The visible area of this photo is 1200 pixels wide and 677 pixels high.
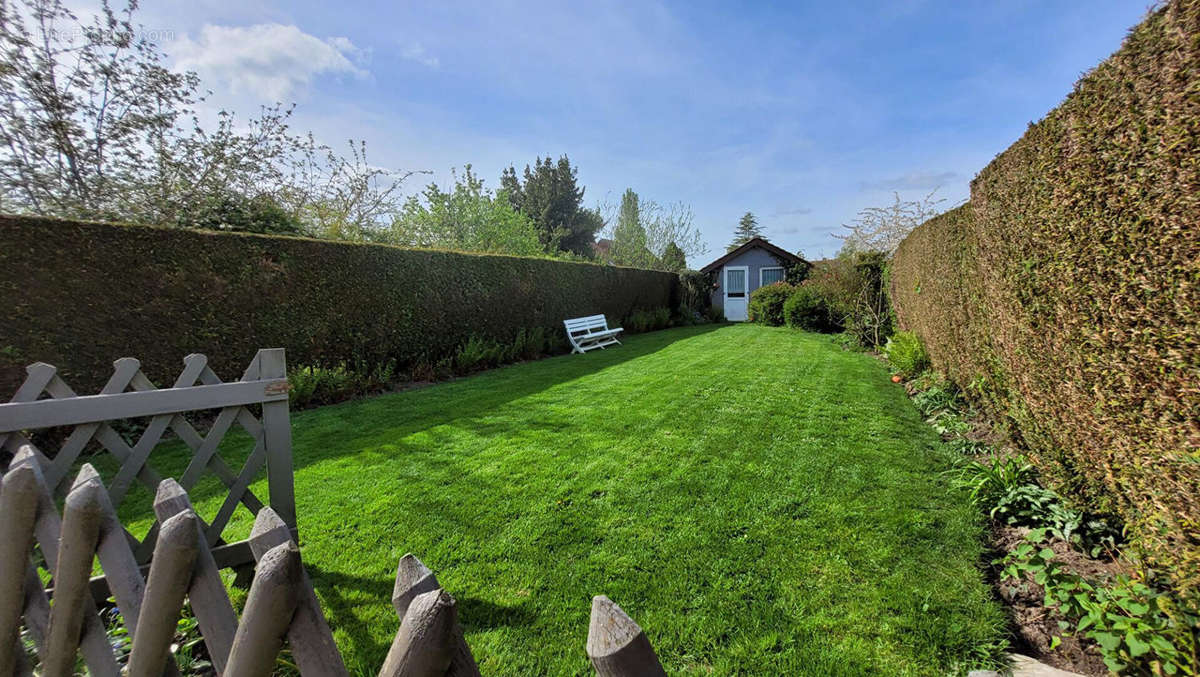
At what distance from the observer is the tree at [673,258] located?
28922 millimetres

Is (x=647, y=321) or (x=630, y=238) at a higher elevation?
(x=630, y=238)

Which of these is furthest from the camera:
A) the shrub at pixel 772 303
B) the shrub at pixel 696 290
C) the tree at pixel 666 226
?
the tree at pixel 666 226

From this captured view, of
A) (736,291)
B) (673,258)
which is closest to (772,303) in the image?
(736,291)

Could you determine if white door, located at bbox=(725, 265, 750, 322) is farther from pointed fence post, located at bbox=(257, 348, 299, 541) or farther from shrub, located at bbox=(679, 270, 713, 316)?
pointed fence post, located at bbox=(257, 348, 299, 541)

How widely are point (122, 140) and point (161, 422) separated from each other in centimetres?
912

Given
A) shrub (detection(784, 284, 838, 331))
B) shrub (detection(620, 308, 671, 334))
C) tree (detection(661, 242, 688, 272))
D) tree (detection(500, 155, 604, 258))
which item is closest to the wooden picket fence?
shrub (detection(620, 308, 671, 334))

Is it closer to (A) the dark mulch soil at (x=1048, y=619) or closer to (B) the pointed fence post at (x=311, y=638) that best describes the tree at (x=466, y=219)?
(A) the dark mulch soil at (x=1048, y=619)

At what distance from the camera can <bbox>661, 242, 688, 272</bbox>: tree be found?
28.9 m

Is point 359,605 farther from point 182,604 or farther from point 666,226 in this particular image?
point 666,226

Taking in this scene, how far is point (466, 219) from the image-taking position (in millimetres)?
16250

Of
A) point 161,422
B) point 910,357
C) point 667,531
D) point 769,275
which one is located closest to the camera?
point 161,422

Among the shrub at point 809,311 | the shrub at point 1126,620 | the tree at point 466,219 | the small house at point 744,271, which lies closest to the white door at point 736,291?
the small house at point 744,271

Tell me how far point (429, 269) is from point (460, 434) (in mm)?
5107

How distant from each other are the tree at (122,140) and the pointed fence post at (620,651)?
29.0 ft
